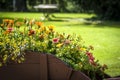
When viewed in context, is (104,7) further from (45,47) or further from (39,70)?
(39,70)

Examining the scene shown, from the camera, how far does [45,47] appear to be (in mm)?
5156

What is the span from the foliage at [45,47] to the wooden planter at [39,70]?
0.31 ft

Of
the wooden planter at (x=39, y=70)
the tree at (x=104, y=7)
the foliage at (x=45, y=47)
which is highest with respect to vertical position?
the foliage at (x=45, y=47)

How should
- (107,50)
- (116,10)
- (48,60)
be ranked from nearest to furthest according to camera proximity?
(48,60), (107,50), (116,10)

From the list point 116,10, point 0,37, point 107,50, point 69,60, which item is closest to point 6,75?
point 0,37

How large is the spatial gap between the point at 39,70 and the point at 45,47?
342 millimetres

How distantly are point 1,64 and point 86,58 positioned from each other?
1.15m

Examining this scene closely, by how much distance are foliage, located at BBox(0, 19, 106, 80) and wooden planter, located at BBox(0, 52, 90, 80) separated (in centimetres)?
9

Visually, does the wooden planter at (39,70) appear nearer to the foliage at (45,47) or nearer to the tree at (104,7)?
the foliage at (45,47)

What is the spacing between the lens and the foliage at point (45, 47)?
4988 millimetres

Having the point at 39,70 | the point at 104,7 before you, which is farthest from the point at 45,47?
the point at 104,7

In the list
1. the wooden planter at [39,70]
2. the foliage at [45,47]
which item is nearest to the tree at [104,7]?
the foliage at [45,47]

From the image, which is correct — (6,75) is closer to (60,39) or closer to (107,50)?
Answer: (60,39)

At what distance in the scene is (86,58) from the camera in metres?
5.23
